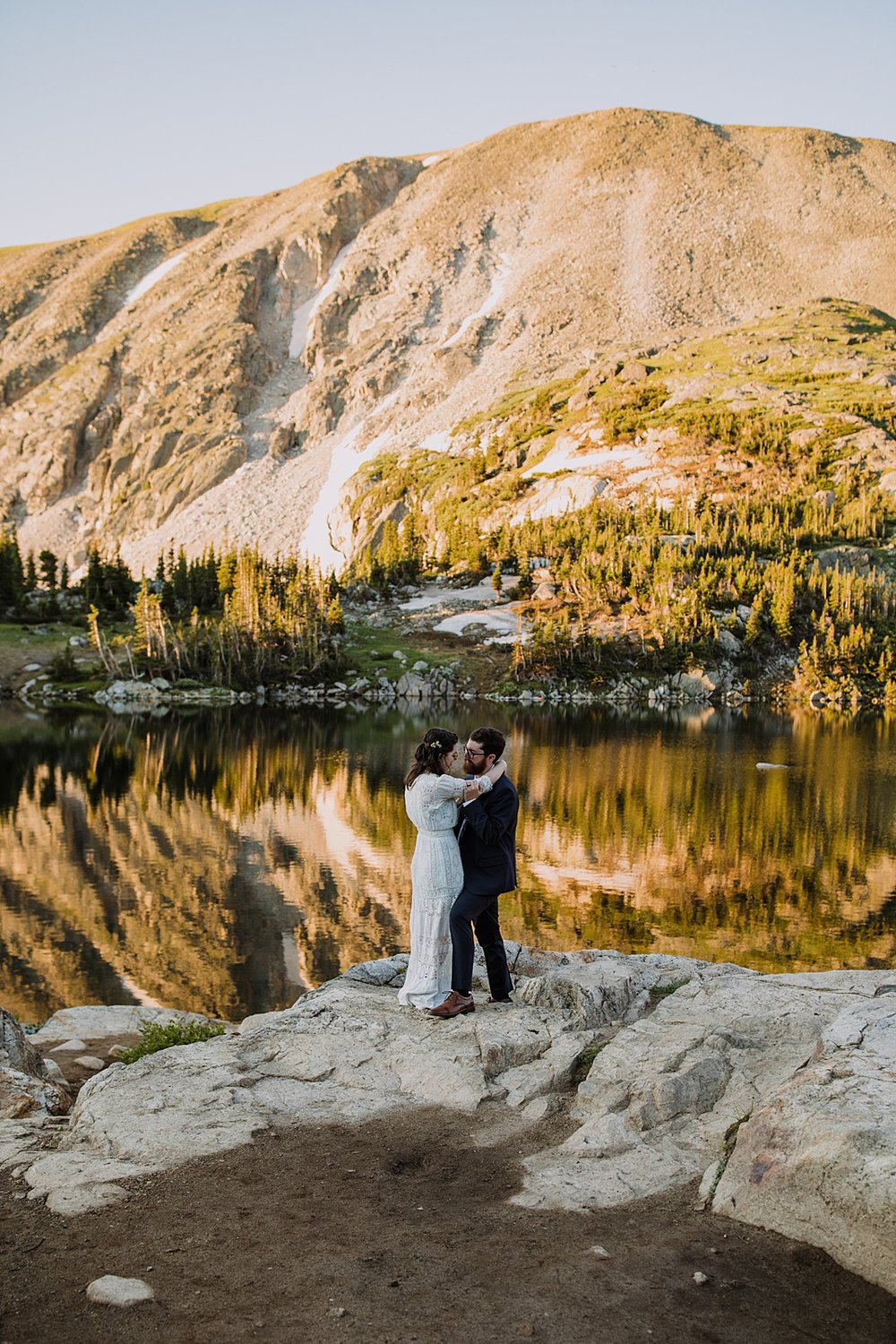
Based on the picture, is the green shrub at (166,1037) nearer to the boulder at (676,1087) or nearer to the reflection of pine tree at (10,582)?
the boulder at (676,1087)

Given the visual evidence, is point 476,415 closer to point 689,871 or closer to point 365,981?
point 689,871

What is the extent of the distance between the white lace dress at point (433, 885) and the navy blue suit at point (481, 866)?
16 centimetres

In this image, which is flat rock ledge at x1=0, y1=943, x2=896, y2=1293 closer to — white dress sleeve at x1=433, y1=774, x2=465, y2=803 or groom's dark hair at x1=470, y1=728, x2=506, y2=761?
white dress sleeve at x1=433, y1=774, x2=465, y2=803

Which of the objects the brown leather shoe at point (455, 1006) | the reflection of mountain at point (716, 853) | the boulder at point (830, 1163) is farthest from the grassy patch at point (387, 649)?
the boulder at point (830, 1163)

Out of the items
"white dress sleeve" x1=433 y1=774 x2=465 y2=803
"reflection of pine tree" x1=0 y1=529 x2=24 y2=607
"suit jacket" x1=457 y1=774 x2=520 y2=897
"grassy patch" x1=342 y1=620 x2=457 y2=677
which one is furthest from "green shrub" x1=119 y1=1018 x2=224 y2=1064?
"reflection of pine tree" x1=0 y1=529 x2=24 y2=607

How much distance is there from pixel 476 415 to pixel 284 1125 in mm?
197826

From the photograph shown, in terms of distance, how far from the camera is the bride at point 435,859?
12.1 metres

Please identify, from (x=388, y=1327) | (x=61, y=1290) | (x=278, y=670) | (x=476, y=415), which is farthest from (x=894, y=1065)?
(x=476, y=415)

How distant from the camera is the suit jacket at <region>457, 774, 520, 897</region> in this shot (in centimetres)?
1216

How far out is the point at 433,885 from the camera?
40.6 ft

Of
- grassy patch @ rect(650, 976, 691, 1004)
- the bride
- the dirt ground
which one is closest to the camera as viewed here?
the dirt ground

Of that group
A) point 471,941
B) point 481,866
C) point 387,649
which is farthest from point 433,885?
point 387,649

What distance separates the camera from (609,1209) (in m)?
7.90

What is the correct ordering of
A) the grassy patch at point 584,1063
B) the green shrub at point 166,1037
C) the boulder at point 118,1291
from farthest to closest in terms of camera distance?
1. the green shrub at point 166,1037
2. the grassy patch at point 584,1063
3. the boulder at point 118,1291
